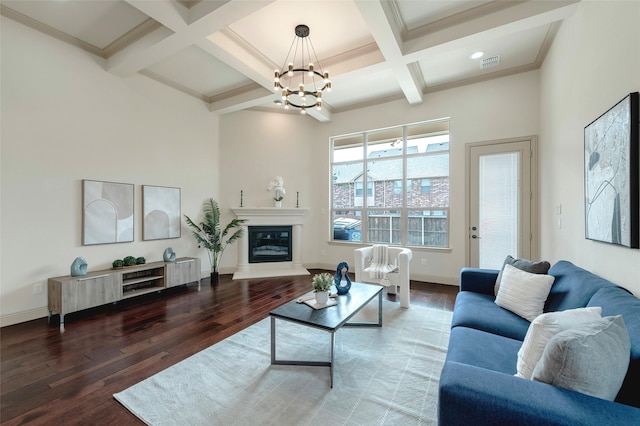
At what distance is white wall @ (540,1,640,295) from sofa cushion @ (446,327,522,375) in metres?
0.82

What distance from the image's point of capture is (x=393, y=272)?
3.70 meters

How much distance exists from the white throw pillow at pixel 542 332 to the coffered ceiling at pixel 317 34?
2842mm

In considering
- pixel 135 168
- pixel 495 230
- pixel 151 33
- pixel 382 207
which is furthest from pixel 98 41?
pixel 495 230

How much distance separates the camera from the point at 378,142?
5.46 meters

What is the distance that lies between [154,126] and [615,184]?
549cm

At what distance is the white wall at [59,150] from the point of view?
9.87 feet

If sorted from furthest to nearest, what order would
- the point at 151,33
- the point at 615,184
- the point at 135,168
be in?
1. the point at 135,168
2. the point at 151,33
3. the point at 615,184

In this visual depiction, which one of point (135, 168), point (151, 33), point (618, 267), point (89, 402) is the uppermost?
point (151, 33)

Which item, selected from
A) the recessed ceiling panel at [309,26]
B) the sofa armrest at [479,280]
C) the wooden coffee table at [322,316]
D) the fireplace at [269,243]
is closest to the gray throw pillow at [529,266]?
the sofa armrest at [479,280]

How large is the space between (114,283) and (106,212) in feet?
3.40

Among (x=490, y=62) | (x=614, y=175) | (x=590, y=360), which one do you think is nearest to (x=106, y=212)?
(x=590, y=360)

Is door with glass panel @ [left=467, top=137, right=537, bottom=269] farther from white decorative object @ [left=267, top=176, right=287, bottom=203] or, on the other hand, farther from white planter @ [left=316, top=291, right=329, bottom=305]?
white decorative object @ [left=267, top=176, right=287, bottom=203]

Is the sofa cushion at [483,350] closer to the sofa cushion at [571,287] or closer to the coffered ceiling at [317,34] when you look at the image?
the sofa cushion at [571,287]

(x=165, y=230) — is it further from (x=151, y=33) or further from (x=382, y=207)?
(x=382, y=207)
